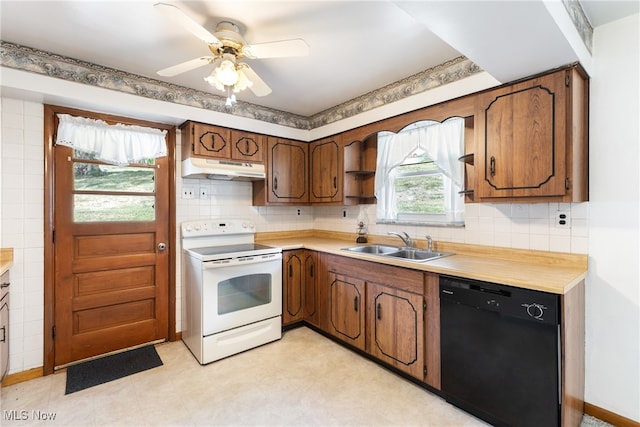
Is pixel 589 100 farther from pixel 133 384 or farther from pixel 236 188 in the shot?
pixel 133 384

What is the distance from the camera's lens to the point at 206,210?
3.24m

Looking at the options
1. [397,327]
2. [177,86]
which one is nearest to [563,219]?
[397,327]

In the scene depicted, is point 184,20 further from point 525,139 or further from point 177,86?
point 525,139

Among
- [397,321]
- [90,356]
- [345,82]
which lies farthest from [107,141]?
[397,321]

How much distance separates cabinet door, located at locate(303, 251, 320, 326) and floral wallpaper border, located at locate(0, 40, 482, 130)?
5.34ft

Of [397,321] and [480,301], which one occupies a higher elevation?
[480,301]

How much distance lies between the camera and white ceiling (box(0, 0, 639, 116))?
4.62 feet

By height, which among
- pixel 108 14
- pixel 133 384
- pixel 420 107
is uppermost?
pixel 108 14

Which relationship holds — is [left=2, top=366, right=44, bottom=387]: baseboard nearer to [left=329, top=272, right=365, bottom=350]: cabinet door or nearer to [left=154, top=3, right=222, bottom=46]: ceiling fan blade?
[left=329, top=272, right=365, bottom=350]: cabinet door

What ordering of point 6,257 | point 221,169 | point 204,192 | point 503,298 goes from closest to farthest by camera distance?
point 503,298 < point 6,257 < point 221,169 < point 204,192

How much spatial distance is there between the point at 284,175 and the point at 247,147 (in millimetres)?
538

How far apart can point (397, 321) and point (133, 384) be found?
205 centimetres

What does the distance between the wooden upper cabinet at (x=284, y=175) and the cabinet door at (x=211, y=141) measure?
49 centimetres

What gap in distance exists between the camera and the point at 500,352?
69.2 inches
